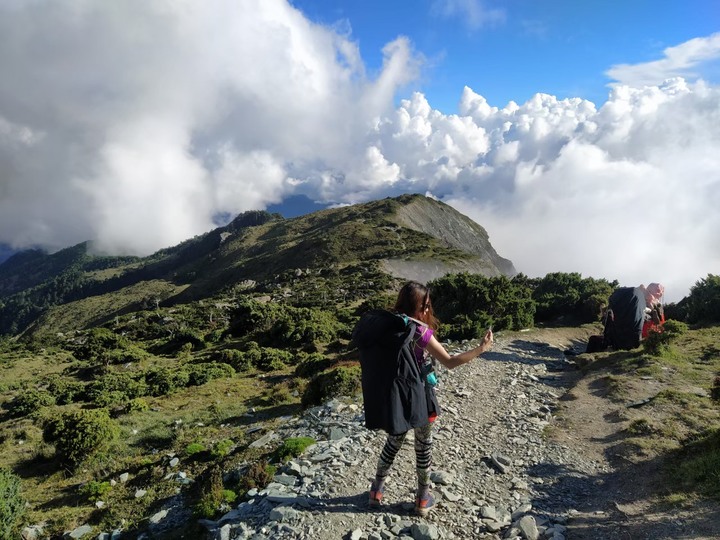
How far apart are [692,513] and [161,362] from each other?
35.1 metres

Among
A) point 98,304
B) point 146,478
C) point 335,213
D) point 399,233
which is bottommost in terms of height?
point 146,478

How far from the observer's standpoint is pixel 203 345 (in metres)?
38.5

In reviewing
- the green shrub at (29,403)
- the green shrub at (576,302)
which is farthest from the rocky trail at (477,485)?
the green shrub at (576,302)

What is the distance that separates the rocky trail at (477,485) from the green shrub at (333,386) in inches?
45.5

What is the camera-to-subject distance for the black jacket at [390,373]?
4672 millimetres

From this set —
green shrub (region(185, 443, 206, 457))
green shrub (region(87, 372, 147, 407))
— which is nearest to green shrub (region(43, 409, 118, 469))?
green shrub (region(185, 443, 206, 457))

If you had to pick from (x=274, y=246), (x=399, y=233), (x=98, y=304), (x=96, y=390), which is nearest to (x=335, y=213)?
(x=274, y=246)

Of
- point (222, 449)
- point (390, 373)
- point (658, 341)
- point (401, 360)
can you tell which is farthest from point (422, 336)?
point (658, 341)

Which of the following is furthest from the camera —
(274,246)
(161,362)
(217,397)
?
(274,246)

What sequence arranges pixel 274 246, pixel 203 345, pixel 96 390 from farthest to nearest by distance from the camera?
pixel 274 246 → pixel 203 345 → pixel 96 390

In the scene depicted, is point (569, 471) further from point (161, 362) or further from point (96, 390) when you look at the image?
point (161, 362)

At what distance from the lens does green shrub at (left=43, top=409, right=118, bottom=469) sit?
12539mm

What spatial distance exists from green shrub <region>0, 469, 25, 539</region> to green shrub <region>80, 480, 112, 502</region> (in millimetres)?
1195

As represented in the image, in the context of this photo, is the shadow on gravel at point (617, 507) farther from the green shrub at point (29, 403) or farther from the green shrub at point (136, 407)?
the green shrub at point (29, 403)
